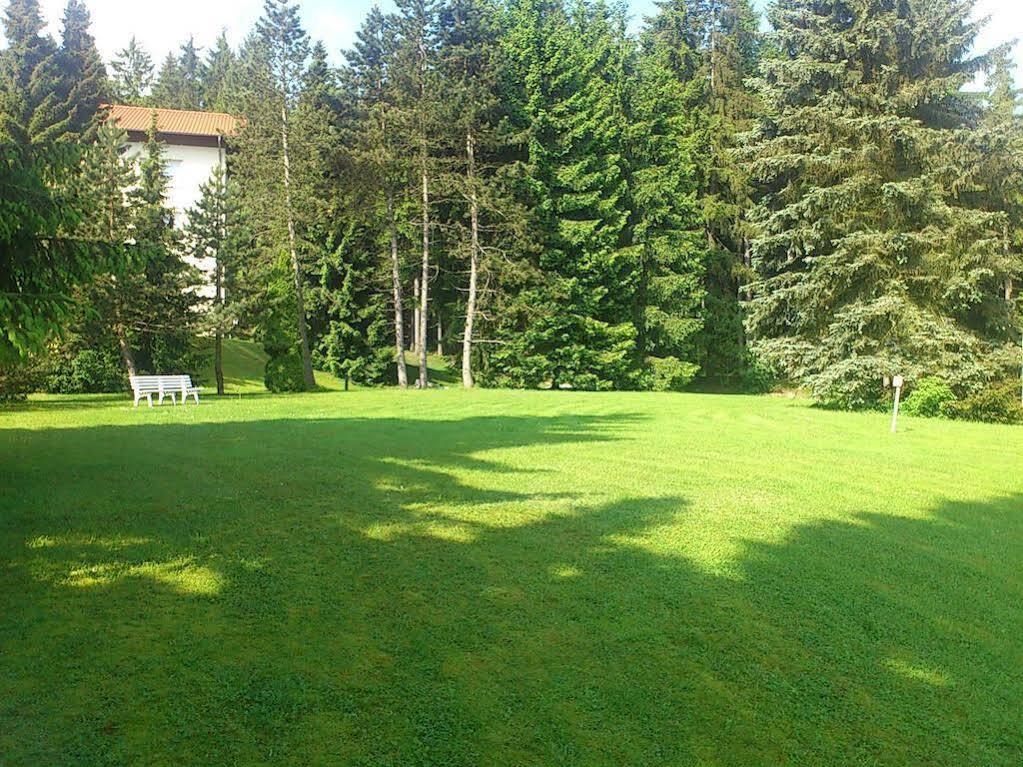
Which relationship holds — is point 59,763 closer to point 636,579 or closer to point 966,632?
point 636,579

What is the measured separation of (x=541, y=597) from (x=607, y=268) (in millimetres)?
29813

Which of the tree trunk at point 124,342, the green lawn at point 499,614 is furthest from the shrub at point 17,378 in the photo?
the green lawn at point 499,614

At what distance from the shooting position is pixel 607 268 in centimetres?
3384

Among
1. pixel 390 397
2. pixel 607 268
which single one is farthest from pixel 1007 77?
pixel 390 397

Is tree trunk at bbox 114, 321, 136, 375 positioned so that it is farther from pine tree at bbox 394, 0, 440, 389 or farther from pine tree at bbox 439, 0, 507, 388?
pine tree at bbox 439, 0, 507, 388

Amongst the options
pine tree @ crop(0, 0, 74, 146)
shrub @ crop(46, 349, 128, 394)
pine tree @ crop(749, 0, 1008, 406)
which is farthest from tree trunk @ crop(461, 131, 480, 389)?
pine tree @ crop(0, 0, 74, 146)

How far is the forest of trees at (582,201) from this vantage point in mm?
23422

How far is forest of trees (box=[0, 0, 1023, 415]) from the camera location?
23422 mm

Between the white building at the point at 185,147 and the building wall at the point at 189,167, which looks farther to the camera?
the building wall at the point at 189,167

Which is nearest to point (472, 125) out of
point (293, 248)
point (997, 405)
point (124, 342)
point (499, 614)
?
point (293, 248)

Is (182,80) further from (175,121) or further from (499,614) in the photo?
(499,614)

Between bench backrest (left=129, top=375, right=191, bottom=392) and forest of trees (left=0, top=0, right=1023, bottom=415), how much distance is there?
6.59 feet

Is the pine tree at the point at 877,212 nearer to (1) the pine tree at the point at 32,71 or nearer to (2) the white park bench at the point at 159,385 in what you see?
(2) the white park bench at the point at 159,385

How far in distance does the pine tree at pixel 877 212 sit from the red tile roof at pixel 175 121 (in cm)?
3215
